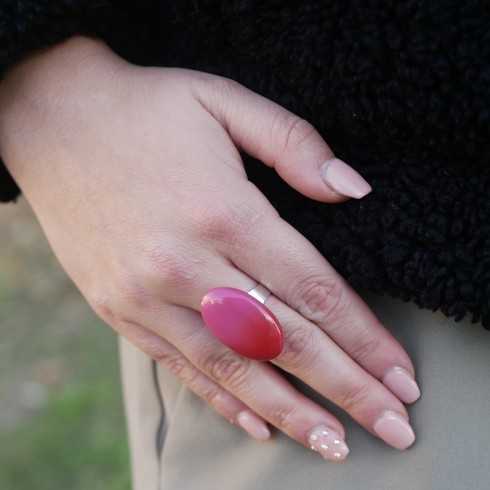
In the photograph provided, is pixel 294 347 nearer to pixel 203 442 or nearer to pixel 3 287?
pixel 203 442

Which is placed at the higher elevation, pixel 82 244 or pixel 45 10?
pixel 45 10

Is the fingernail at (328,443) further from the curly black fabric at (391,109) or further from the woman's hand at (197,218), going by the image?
the curly black fabric at (391,109)

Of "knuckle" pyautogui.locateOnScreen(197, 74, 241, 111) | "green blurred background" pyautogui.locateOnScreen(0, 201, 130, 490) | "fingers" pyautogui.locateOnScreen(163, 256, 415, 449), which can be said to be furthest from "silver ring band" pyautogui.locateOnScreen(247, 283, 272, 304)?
"green blurred background" pyautogui.locateOnScreen(0, 201, 130, 490)

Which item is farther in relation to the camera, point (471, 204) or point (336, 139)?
point (336, 139)

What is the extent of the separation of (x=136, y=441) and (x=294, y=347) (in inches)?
14.5

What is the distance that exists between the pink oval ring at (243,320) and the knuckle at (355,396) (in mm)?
98

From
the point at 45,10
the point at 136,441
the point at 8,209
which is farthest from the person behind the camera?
the point at 8,209

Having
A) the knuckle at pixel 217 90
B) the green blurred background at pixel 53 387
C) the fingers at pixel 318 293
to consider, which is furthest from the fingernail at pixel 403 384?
the green blurred background at pixel 53 387

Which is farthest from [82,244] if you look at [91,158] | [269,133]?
[269,133]

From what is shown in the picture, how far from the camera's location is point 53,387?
9.85 ft

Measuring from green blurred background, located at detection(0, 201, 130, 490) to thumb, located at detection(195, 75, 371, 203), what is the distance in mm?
1829

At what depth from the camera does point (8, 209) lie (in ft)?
13.8

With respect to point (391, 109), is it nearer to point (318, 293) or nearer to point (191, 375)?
point (318, 293)

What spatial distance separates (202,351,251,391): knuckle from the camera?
3.44 ft
